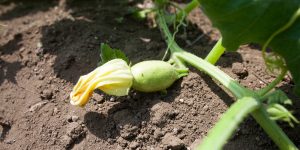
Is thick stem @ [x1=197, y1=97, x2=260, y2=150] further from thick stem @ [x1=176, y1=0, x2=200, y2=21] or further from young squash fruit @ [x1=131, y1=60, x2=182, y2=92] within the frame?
thick stem @ [x1=176, y1=0, x2=200, y2=21]

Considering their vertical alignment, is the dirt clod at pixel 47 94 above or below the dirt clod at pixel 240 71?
below

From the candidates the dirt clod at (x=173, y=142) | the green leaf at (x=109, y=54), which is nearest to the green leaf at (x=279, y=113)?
the dirt clod at (x=173, y=142)

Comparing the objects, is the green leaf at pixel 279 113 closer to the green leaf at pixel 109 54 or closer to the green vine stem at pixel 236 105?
the green vine stem at pixel 236 105

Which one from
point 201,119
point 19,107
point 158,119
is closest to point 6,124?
point 19,107

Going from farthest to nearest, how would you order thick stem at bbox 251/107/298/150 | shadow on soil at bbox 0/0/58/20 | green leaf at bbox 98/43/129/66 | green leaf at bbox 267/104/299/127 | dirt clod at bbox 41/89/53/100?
shadow on soil at bbox 0/0/58/20 → dirt clod at bbox 41/89/53/100 → green leaf at bbox 98/43/129/66 → thick stem at bbox 251/107/298/150 → green leaf at bbox 267/104/299/127

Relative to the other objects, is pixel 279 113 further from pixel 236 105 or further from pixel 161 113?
pixel 161 113

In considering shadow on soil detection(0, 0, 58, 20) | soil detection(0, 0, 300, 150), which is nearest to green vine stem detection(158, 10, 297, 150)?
soil detection(0, 0, 300, 150)
